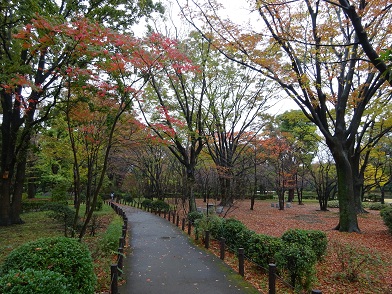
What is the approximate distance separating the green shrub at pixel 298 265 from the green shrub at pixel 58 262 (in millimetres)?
3992

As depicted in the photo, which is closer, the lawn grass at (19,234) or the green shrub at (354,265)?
the green shrub at (354,265)

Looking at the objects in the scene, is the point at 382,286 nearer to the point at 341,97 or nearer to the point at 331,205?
the point at 341,97

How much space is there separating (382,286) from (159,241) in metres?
7.41

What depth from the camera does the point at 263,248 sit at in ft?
22.7

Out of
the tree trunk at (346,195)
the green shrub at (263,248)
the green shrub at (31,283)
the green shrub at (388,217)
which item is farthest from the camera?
the tree trunk at (346,195)

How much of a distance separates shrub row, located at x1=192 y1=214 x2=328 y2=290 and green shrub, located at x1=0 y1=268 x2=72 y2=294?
4600mm

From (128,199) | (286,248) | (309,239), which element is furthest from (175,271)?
(128,199)

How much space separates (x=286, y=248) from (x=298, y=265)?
50 centimetres

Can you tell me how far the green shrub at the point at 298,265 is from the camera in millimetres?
5723

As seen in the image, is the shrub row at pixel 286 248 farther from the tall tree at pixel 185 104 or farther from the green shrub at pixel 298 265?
the tall tree at pixel 185 104

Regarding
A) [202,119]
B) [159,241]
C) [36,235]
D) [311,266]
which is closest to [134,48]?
[311,266]

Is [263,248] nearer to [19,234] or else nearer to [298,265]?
[298,265]

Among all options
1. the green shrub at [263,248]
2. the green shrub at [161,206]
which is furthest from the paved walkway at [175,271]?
the green shrub at [161,206]

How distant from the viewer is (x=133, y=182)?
116 ft
